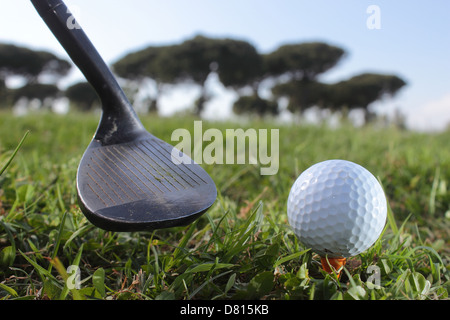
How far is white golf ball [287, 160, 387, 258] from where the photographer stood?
1.18 meters

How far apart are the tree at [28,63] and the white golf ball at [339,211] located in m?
33.0

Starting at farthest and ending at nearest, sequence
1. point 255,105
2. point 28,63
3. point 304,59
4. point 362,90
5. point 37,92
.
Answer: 1. point 362,90
2. point 304,59
3. point 28,63
4. point 37,92
5. point 255,105

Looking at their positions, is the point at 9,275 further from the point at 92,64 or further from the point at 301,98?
the point at 301,98

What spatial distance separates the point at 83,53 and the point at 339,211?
109cm

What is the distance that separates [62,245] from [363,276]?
3.74 feet

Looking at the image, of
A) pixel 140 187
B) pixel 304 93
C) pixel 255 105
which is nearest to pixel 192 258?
pixel 140 187

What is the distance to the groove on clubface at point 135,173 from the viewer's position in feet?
3.92

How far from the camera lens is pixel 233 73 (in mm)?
29188

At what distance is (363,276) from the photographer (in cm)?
127

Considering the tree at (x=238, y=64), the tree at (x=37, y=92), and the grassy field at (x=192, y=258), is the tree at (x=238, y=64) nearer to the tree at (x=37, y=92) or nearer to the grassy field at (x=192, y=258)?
the tree at (x=37, y=92)

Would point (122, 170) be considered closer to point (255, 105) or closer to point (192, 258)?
point (192, 258)

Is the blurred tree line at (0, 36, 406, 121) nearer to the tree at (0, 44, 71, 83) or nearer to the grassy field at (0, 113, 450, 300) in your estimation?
the tree at (0, 44, 71, 83)

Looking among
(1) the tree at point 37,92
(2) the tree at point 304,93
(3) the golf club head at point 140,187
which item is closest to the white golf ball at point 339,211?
(3) the golf club head at point 140,187

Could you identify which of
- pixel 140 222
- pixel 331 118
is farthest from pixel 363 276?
pixel 331 118
